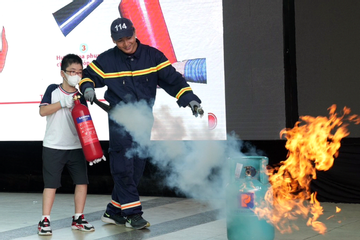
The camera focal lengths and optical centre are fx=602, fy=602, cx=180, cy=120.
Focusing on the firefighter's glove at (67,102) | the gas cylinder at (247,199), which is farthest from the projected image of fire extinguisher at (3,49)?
the gas cylinder at (247,199)

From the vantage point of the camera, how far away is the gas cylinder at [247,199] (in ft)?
13.7

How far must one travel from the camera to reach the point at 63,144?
503 centimetres

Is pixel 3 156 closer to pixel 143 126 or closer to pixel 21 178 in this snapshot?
pixel 21 178

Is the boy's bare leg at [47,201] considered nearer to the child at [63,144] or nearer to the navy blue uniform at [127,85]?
the child at [63,144]

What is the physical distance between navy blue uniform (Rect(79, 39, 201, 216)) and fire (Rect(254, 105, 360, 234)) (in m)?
1.09

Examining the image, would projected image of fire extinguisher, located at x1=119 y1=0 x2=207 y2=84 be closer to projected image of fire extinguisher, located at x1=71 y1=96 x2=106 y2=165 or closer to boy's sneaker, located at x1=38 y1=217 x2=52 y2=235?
projected image of fire extinguisher, located at x1=71 y1=96 x2=106 y2=165

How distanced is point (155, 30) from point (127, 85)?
184 cm

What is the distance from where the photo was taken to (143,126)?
200 inches

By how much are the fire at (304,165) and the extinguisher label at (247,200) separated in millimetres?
704

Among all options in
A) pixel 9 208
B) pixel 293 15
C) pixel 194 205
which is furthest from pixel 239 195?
pixel 9 208

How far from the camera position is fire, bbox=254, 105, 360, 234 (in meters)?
5.08

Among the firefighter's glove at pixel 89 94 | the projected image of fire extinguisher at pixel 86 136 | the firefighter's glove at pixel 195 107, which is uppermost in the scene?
the firefighter's glove at pixel 89 94

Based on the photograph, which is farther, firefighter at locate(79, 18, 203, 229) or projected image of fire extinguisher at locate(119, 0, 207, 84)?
projected image of fire extinguisher at locate(119, 0, 207, 84)

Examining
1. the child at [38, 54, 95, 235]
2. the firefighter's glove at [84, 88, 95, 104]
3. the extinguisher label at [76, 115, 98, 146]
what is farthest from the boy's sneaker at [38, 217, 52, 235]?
the firefighter's glove at [84, 88, 95, 104]
